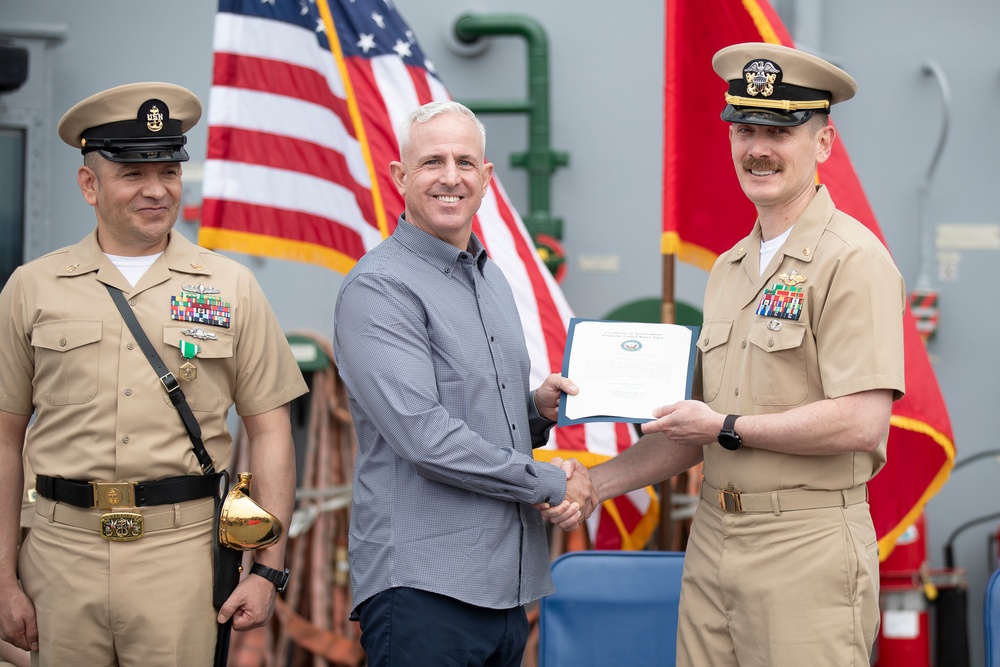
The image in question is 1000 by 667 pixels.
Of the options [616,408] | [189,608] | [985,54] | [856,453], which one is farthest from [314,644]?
[985,54]

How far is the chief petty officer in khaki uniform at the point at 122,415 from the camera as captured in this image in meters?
2.44

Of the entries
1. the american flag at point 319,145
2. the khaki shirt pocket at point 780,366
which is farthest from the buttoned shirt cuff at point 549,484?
the american flag at point 319,145

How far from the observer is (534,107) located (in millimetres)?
4832

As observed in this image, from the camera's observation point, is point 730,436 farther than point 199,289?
No

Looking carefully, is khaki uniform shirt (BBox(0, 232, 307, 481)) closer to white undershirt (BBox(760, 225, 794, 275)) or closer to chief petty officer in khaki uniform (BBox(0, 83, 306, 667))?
chief petty officer in khaki uniform (BBox(0, 83, 306, 667))

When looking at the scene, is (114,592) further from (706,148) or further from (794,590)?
(706,148)

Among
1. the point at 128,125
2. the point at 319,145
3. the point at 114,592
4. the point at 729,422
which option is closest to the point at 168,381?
the point at 114,592

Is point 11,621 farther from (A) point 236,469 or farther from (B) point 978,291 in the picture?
(B) point 978,291

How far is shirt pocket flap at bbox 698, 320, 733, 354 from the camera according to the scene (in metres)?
2.54

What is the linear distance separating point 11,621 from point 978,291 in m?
4.31

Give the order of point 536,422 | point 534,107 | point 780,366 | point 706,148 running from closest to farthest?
point 780,366, point 536,422, point 706,148, point 534,107

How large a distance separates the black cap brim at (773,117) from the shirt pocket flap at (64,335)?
157 cm

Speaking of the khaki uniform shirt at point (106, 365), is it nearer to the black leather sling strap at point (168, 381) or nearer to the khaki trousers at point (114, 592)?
the black leather sling strap at point (168, 381)

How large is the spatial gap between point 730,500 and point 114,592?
1.44 m
